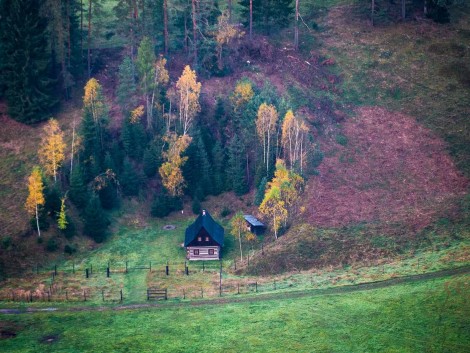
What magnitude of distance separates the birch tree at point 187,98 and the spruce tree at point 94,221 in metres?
18.1

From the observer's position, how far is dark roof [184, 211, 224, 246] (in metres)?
79.9

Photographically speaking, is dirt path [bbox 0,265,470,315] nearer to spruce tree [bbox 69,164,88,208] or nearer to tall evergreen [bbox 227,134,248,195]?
spruce tree [bbox 69,164,88,208]

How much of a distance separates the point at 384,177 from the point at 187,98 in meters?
30.9

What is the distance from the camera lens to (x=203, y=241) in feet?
261

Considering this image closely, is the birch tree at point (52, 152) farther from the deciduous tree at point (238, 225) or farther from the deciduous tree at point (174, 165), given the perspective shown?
the deciduous tree at point (238, 225)

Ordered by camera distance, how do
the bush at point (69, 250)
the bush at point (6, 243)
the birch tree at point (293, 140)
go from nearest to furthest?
the bush at point (6, 243)
the bush at point (69, 250)
the birch tree at point (293, 140)

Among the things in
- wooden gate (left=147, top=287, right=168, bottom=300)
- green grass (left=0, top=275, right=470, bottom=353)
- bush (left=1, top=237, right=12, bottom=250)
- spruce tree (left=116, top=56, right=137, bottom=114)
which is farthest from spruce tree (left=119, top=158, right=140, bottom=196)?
green grass (left=0, top=275, right=470, bottom=353)

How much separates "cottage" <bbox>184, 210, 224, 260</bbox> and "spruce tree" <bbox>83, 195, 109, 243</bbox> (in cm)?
1122

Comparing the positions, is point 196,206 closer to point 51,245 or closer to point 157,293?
point 51,245

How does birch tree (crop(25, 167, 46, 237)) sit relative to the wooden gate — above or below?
above

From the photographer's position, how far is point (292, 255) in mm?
76500

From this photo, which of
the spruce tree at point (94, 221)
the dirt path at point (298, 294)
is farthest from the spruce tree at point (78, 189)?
the dirt path at point (298, 294)

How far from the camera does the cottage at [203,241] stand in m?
79.4

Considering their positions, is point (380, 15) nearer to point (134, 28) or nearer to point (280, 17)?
point (280, 17)
